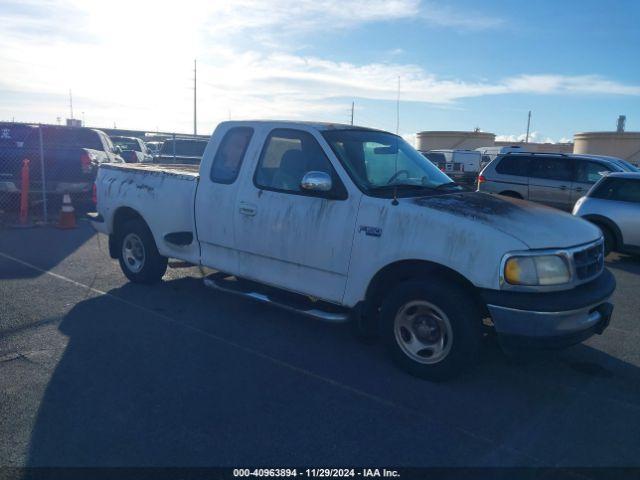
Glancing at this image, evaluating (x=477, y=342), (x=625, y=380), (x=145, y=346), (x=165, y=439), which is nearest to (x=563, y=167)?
(x=625, y=380)

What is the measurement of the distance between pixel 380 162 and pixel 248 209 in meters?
1.36

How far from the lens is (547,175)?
1240 centimetres

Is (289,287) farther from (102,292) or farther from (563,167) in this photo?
(563,167)

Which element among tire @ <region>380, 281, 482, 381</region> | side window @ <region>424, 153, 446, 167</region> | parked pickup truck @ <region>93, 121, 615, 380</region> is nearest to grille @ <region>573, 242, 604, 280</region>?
parked pickup truck @ <region>93, 121, 615, 380</region>

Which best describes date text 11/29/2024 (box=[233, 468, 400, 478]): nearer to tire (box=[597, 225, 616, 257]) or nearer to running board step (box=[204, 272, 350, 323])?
running board step (box=[204, 272, 350, 323])

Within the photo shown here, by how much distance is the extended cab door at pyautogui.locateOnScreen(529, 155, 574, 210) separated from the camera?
478 inches

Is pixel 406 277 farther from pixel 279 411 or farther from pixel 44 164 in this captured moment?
pixel 44 164

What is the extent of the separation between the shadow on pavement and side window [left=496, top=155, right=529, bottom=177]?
8.43 meters

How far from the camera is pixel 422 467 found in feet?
10.5

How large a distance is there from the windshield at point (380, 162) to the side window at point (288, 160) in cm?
18

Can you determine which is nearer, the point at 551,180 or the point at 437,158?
the point at 551,180

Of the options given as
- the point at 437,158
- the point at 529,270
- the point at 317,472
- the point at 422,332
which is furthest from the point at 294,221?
the point at 437,158

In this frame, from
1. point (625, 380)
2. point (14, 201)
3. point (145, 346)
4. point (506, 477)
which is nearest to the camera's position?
point (506, 477)

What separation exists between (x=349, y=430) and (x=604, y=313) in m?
2.25
